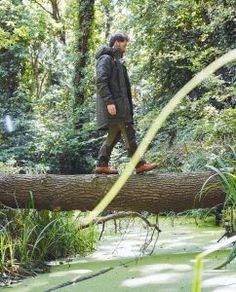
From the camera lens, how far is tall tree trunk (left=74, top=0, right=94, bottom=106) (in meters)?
12.4

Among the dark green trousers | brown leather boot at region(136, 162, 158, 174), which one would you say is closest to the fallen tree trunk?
brown leather boot at region(136, 162, 158, 174)

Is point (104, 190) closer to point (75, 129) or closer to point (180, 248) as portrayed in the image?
point (180, 248)

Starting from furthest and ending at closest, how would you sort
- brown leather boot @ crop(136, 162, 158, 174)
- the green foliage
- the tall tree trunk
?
the tall tree trunk, brown leather boot @ crop(136, 162, 158, 174), the green foliage

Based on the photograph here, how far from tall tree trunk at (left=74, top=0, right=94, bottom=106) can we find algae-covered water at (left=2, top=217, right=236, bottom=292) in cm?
836

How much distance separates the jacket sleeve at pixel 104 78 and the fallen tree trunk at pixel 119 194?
680 mm

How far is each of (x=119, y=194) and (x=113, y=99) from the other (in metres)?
0.86

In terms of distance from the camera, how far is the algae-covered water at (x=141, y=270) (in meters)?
2.44

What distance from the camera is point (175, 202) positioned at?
12.0 ft

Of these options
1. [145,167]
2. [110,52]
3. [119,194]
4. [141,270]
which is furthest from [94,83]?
[141,270]

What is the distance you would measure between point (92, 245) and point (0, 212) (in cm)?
99

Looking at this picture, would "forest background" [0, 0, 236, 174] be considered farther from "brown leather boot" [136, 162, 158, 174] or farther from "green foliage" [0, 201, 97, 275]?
"brown leather boot" [136, 162, 158, 174]

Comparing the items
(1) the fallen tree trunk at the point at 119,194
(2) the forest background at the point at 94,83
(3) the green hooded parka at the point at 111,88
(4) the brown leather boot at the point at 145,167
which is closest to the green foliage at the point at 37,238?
(1) the fallen tree trunk at the point at 119,194

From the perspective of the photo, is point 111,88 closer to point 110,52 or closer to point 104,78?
point 104,78

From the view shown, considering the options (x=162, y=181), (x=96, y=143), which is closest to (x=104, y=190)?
(x=162, y=181)
